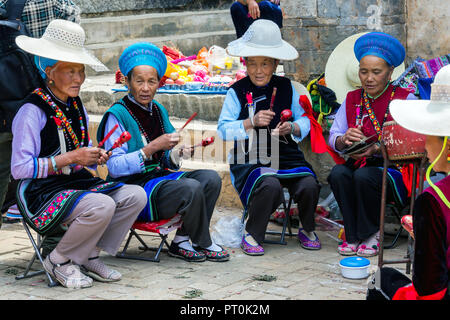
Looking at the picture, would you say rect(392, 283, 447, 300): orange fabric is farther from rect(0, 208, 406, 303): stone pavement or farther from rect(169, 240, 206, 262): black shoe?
rect(169, 240, 206, 262): black shoe

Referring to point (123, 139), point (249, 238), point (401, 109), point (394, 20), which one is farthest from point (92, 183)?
point (394, 20)

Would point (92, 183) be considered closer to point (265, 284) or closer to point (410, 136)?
point (265, 284)

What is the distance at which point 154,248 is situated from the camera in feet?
16.4

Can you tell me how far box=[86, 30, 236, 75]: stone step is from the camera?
935cm

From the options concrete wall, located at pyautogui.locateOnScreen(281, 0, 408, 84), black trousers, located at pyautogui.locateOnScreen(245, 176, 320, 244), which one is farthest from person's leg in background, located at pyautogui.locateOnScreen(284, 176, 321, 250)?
concrete wall, located at pyautogui.locateOnScreen(281, 0, 408, 84)

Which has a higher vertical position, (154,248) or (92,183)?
(92,183)

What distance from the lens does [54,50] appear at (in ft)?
13.5

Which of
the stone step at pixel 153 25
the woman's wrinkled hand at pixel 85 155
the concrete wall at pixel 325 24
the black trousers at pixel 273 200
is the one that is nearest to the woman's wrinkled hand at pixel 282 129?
the black trousers at pixel 273 200

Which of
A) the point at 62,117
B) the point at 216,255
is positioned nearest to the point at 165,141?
the point at 62,117

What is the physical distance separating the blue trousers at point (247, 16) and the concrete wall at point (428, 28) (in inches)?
46.8

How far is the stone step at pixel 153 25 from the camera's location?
950cm

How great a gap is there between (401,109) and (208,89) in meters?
4.71

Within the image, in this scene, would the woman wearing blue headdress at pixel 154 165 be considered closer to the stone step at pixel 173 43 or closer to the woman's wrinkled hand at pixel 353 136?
the woman's wrinkled hand at pixel 353 136

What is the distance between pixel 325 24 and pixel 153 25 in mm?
4452
